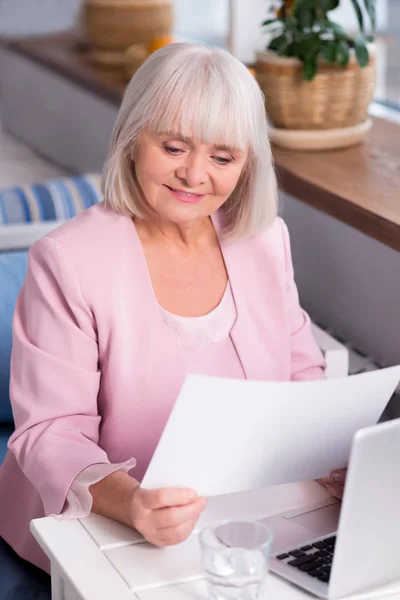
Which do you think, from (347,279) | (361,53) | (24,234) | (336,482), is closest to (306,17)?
(361,53)

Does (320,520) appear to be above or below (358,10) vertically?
below

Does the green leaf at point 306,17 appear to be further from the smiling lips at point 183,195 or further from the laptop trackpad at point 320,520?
the laptop trackpad at point 320,520

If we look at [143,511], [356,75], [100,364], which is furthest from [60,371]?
[356,75]

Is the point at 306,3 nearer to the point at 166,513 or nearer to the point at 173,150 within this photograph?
the point at 173,150

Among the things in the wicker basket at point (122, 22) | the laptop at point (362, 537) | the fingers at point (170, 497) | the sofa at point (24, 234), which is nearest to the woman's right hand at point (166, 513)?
the fingers at point (170, 497)

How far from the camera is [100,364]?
159 cm

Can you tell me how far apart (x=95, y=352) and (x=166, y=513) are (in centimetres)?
38

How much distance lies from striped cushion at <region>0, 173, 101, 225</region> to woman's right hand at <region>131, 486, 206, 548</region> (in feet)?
4.82

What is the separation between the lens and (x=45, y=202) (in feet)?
8.76

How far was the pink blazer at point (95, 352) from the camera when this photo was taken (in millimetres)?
1490

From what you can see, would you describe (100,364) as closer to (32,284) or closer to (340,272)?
(32,284)

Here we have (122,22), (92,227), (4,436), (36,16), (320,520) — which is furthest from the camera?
(36,16)

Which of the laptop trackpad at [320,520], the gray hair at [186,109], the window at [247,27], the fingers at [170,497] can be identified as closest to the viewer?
the fingers at [170,497]

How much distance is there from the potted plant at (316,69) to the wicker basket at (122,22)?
3.94 ft
